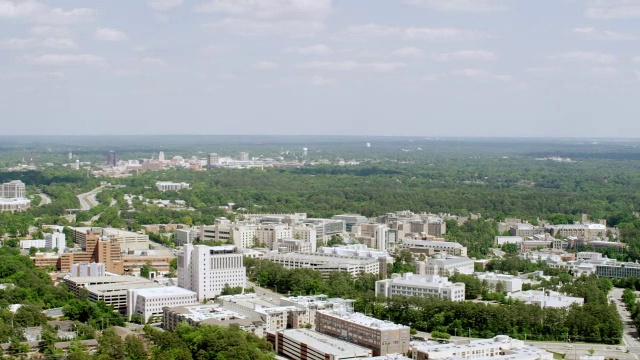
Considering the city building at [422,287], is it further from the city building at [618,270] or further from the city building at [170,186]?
the city building at [170,186]

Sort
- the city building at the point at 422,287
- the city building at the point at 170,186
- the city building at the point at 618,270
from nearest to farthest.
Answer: the city building at the point at 422,287 < the city building at the point at 618,270 < the city building at the point at 170,186

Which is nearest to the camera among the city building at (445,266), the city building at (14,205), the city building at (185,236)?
the city building at (445,266)

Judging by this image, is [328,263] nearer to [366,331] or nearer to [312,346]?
[366,331]

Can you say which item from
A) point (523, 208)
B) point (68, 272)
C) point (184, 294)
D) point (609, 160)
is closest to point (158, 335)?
point (184, 294)

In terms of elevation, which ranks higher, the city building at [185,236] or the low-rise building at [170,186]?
the low-rise building at [170,186]

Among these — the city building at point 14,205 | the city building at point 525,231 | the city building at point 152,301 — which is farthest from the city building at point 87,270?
the city building at point 14,205

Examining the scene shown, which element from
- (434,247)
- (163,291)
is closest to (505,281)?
(434,247)

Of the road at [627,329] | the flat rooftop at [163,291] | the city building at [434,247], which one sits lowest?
the road at [627,329]
